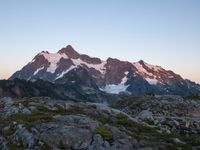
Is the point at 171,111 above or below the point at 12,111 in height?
above

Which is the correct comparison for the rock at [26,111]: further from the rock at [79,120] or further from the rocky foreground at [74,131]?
the rock at [79,120]

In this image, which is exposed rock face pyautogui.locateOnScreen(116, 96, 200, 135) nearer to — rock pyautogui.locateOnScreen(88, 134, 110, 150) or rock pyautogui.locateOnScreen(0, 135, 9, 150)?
rock pyautogui.locateOnScreen(88, 134, 110, 150)

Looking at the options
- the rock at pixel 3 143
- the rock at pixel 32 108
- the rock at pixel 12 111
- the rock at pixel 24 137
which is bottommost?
the rock at pixel 3 143

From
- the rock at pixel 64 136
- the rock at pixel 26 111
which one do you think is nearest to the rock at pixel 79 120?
the rock at pixel 64 136

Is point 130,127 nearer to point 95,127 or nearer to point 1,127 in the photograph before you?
point 95,127

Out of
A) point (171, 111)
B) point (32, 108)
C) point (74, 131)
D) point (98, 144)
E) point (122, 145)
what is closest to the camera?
point (98, 144)

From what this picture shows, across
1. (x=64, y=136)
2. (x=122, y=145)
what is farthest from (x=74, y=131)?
(x=122, y=145)

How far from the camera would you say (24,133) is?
23.6 metres

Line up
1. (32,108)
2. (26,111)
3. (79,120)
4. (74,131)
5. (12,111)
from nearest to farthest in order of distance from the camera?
(74,131), (79,120), (26,111), (12,111), (32,108)

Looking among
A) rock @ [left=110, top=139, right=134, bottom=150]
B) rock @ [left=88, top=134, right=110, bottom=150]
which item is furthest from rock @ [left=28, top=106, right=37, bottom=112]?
rock @ [left=110, top=139, right=134, bottom=150]

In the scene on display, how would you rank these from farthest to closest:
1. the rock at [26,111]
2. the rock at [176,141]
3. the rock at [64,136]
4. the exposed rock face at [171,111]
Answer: the exposed rock face at [171,111] → the rock at [26,111] → the rock at [176,141] → the rock at [64,136]

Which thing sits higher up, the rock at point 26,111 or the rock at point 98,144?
the rock at point 26,111

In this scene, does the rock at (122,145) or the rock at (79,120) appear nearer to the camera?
the rock at (122,145)

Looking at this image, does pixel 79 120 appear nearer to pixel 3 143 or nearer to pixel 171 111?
pixel 3 143
